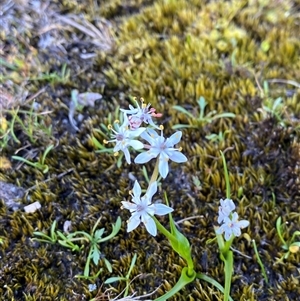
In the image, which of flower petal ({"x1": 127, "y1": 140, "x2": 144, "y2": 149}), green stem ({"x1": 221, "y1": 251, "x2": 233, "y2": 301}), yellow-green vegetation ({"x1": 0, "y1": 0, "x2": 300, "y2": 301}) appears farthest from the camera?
yellow-green vegetation ({"x1": 0, "y1": 0, "x2": 300, "y2": 301})

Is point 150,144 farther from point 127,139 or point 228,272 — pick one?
point 228,272

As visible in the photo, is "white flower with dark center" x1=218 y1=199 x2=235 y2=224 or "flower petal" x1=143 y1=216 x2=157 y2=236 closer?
"flower petal" x1=143 y1=216 x2=157 y2=236

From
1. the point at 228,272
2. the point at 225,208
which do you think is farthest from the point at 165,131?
the point at 228,272

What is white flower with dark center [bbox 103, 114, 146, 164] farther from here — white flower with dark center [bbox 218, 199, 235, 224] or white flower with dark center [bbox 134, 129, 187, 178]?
white flower with dark center [bbox 218, 199, 235, 224]

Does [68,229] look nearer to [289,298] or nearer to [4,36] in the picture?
[289,298]

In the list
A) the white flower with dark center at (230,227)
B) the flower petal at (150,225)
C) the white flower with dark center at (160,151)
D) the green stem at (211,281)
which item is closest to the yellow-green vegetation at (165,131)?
the green stem at (211,281)

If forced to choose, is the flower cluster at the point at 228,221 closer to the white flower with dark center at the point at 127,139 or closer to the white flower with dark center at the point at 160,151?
the white flower with dark center at the point at 160,151

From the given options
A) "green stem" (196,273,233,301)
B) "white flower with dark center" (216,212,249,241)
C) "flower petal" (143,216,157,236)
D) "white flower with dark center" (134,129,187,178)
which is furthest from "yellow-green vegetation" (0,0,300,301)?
"white flower with dark center" (134,129,187,178)

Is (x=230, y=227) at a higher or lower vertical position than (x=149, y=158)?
lower
